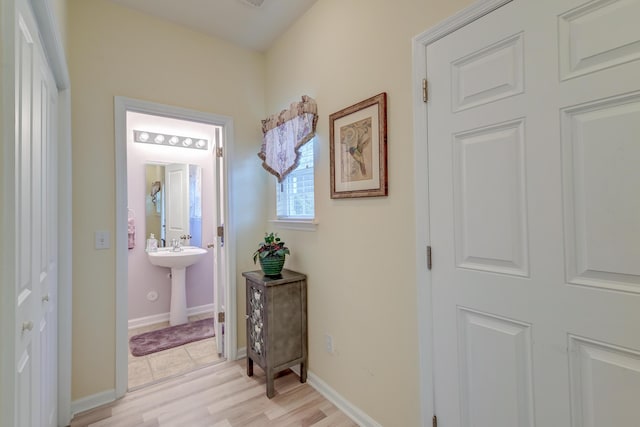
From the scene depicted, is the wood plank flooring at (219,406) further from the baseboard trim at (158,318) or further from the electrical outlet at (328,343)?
the baseboard trim at (158,318)

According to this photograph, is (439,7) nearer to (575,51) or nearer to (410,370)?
(575,51)

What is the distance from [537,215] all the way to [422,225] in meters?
0.45

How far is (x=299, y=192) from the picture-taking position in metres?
2.34

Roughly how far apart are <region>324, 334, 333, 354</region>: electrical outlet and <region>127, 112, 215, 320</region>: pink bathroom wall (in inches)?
75.3

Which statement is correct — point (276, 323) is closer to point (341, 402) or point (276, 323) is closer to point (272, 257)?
point (272, 257)

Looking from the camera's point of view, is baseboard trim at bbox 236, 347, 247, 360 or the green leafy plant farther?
baseboard trim at bbox 236, 347, 247, 360

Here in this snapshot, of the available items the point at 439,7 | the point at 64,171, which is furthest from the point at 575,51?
the point at 64,171

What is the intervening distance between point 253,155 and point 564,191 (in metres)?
2.26

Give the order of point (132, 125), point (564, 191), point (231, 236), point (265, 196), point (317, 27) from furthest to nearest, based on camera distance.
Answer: point (132, 125), point (265, 196), point (231, 236), point (317, 27), point (564, 191)

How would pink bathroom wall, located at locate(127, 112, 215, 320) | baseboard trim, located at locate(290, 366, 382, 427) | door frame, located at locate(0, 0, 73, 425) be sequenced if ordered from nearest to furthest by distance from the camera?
door frame, located at locate(0, 0, 73, 425)
baseboard trim, located at locate(290, 366, 382, 427)
pink bathroom wall, located at locate(127, 112, 215, 320)

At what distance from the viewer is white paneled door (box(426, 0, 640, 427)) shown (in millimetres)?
855

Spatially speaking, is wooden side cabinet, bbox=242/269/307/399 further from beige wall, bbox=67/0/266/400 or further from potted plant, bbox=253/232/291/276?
beige wall, bbox=67/0/266/400


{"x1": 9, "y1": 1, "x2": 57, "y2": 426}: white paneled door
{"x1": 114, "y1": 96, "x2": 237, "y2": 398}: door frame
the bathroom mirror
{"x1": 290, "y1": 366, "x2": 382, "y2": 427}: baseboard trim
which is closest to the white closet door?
{"x1": 9, "y1": 1, "x2": 57, "y2": 426}: white paneled door

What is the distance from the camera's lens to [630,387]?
2.77 ft
